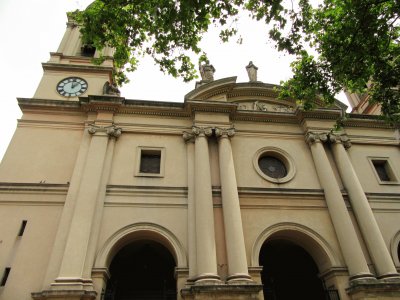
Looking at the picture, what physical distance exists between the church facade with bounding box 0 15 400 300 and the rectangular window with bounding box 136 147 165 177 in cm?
9

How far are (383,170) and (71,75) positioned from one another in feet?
57.3

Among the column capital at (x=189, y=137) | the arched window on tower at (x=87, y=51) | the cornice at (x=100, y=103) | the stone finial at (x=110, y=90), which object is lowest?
the column capital at (x=189, y=137)

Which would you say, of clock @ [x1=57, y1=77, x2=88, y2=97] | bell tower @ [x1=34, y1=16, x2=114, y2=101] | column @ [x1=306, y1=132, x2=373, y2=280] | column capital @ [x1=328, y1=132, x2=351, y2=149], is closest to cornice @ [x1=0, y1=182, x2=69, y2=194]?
bell tower @ [x1=34, y1=16, x2=114, y2=101]

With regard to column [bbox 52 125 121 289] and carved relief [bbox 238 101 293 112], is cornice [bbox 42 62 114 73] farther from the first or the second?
carved relief [bbox 238 101 293 112]

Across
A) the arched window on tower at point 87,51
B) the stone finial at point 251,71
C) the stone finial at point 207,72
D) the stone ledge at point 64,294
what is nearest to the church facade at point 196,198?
the stone ledge at point 64,294

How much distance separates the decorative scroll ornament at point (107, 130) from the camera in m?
13.1

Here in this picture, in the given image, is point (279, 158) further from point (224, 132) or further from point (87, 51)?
point (87, 51)

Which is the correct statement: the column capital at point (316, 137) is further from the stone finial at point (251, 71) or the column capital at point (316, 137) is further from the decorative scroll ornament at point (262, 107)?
the stone finial at point (251, 71)

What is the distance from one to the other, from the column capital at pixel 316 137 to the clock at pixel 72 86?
11947 mm

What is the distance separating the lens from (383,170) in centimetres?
1498

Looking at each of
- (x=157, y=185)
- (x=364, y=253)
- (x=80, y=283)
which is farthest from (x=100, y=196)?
(x=364, y=253)

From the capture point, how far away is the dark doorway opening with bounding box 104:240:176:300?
39.5 ft

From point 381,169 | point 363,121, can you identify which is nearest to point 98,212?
point 381,169

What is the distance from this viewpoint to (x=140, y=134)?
45.4 feet
